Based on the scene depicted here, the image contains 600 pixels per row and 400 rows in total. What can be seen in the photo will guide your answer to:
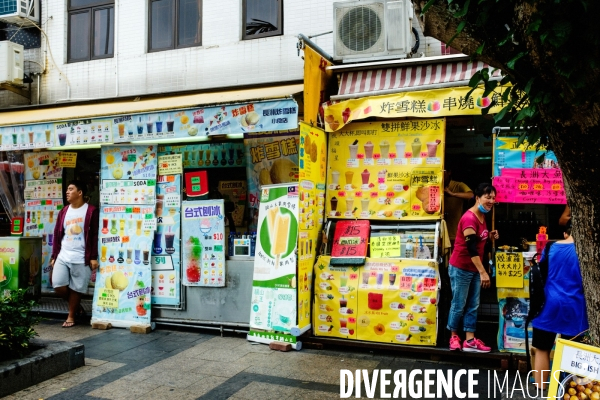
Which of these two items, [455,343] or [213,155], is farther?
[213,155]

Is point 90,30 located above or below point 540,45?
above

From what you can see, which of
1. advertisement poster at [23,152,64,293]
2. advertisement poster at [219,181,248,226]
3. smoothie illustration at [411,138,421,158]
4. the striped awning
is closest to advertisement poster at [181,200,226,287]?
advertisement poster at [219,181,248,226]

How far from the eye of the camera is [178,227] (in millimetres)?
7812

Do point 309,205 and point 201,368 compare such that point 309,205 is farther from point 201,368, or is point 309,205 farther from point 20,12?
point 20,12

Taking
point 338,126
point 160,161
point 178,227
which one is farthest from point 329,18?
point 178,227

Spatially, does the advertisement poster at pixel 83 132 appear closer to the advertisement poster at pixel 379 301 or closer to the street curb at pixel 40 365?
the street curb at pixel 40 365

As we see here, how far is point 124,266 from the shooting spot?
791 cm

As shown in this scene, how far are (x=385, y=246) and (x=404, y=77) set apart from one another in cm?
237

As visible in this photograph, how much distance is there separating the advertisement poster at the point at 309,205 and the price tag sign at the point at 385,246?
820mm

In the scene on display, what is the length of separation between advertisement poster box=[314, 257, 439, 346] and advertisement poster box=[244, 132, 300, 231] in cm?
196

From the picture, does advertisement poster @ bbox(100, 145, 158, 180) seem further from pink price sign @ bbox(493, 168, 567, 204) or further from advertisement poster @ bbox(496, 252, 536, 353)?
advertisement poster @ bbox(496, 252, 536, 353)

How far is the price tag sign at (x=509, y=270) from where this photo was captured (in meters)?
5.98

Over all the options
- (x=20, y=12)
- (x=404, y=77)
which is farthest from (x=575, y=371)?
(x=20, y=12)

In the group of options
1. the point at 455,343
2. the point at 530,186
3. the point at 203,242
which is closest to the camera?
the point at 455,343
